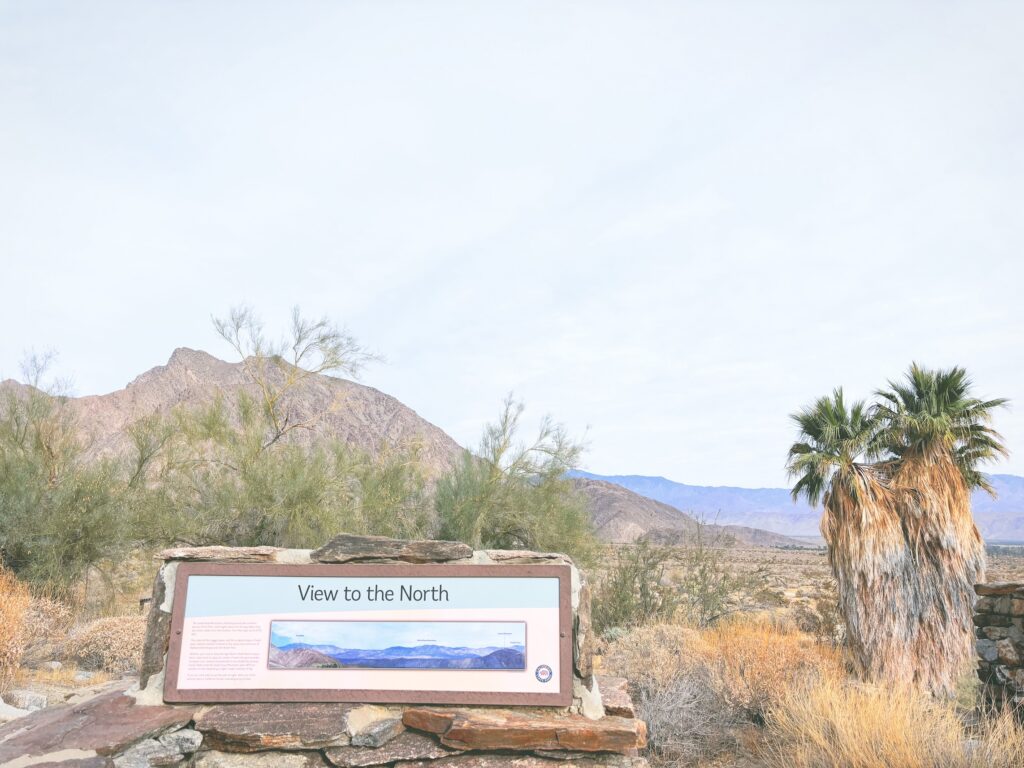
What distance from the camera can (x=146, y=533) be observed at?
51.5 feet

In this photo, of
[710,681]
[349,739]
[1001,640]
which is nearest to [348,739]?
[349,739]

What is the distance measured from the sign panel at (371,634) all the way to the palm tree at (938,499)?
24.0 feet

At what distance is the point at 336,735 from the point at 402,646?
0.77m

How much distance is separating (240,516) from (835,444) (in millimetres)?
11710

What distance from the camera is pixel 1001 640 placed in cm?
818

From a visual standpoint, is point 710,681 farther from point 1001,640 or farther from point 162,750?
point 162,750

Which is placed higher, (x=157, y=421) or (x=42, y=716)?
(x=157, y=421)

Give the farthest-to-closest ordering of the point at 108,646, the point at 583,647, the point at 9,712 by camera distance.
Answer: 1. the point at 108,646
2. the point at 9,712
3. the point at 583,647

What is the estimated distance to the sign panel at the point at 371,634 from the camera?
565 centimetres

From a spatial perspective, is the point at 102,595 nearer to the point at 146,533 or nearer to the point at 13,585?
the point at 146,533

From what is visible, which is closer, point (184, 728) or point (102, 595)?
point (184, 728)

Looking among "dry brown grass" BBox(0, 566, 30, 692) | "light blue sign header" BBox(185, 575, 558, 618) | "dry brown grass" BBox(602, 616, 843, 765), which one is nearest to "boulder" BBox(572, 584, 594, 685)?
"light blue sign header" BBox(185, 575, 558, 618)

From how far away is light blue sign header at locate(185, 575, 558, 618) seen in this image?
19.2ft

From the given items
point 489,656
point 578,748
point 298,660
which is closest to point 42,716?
point 298,660
